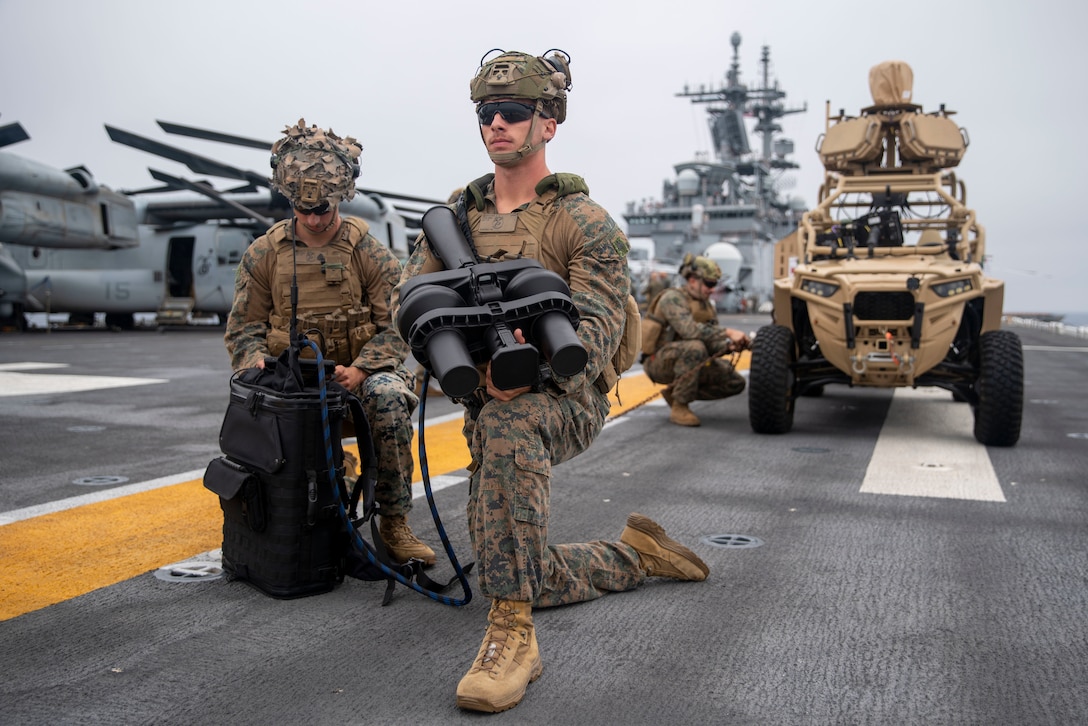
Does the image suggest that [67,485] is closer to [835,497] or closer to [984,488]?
[835,497]

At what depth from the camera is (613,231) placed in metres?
2.97

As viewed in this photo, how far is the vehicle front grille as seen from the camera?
6812 mm

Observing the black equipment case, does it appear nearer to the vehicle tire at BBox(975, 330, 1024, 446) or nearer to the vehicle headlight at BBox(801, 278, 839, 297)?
the vehicle headlight at BBox(801, 278, 839, 297)

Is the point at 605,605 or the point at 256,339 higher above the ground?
the point at 256,339

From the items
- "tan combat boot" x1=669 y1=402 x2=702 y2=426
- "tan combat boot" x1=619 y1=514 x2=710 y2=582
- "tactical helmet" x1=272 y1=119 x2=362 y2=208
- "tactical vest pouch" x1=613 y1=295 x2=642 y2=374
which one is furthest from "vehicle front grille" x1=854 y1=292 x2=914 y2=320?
"tactical helmet" x1=272 y1=119 x2=362 y2=208

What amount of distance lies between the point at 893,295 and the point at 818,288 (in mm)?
550

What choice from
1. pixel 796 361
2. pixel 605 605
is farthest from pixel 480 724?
pixel 796 361

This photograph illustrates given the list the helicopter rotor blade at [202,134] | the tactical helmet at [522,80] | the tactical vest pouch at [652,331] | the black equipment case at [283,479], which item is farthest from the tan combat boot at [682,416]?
the helicopter rotor blade at [202,134]

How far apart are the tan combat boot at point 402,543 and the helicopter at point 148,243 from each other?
15.3m

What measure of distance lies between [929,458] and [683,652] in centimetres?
415

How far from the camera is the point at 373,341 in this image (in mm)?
3920

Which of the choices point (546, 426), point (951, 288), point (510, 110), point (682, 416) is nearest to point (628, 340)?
point (546, 426)

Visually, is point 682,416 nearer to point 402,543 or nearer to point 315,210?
point 402,543

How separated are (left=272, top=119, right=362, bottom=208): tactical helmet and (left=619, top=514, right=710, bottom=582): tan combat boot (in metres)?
1.84
